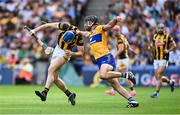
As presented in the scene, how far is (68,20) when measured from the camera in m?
35.7

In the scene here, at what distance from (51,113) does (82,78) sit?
17907 millimetres

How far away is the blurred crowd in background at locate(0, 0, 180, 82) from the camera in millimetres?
32750

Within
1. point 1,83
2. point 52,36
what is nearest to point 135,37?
point 52,36

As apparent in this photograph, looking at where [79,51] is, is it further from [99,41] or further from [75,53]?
[99,41]

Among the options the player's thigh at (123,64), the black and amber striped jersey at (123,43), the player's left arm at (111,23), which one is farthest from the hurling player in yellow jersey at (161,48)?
the player's left arm at (111,23)

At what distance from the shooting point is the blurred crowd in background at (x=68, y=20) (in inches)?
1289

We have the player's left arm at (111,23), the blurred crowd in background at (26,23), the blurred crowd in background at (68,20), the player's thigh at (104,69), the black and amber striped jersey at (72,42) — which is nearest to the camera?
the player's left arm at (111,23)

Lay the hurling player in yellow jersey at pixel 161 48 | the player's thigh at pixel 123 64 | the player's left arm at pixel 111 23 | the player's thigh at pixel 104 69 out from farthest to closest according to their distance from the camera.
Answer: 1. the player's thigh at pixel 123 64
2. the hurling player in yellow jersey at pixel 161 48
3. the player's thigh at pixel 104 69
4. the player's left arm at pixel 111 23

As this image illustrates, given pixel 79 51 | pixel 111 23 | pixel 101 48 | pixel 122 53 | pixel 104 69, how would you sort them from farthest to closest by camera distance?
1. pixel 122 53
2. pixel 79 51
3. pixel 101 48
4. pixel 104 69
5. pixel 111 23

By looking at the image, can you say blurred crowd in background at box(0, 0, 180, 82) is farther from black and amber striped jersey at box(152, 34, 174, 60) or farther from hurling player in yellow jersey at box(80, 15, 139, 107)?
hurling player in yellow jersey at box(80, 15, 139, 107)

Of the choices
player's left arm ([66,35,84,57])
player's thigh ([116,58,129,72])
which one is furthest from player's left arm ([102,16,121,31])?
player's thigh ([116,58,129,72])

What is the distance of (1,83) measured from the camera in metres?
34.2

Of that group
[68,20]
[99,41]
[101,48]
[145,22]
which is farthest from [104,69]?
[68,20]

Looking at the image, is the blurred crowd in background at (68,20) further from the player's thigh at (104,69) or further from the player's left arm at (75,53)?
the player's thigh at (104,69)
